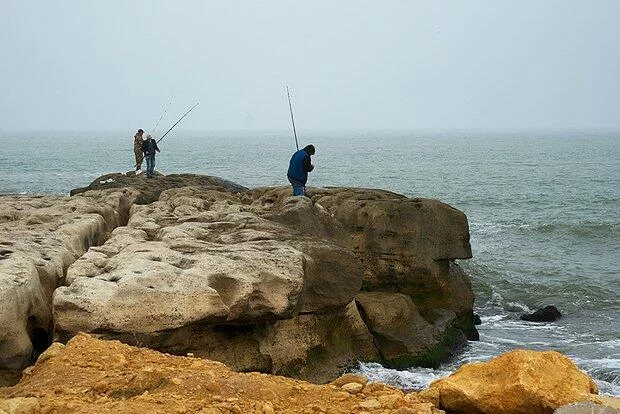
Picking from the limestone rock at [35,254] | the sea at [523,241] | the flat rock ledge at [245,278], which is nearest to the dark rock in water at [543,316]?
the sea at [523,241]

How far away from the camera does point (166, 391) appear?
5.84m

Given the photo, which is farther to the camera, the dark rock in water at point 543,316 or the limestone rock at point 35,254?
the dark rock in water at point 543,316

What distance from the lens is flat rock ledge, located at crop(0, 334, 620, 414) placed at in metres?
5.57

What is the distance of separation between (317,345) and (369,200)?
5.51 meters

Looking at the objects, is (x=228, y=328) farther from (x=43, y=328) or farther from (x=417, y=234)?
(x=417, y=234)

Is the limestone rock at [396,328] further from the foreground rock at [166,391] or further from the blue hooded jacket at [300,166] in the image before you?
the foreground rock at [166,391]

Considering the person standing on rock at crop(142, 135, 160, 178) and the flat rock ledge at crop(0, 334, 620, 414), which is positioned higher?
the person standing on rock at crop(142, 135, 160, 178)

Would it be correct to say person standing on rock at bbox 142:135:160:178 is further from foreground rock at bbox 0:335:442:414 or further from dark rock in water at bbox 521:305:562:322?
foreground rock at bbox 0:335:442:414

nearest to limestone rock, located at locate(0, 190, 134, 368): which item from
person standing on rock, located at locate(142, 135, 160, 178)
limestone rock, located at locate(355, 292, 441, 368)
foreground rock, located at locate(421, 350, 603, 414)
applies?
foreground rock, located at locate(421, 350, 603, 414)

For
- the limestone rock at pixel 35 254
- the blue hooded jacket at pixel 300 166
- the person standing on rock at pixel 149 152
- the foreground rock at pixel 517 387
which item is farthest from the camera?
the person standing on rock at pixel 149 152

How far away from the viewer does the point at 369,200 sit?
633 inches

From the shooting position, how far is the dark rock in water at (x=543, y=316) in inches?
670

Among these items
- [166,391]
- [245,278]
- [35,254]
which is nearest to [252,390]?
[166,391]

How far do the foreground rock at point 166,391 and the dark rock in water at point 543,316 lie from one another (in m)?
11.6
